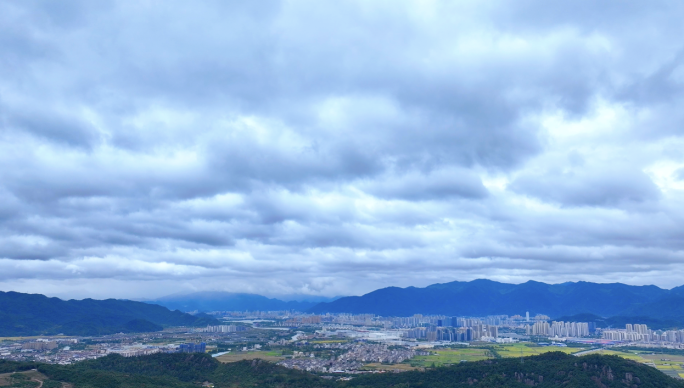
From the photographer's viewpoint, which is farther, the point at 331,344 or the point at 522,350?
the point at 331,344

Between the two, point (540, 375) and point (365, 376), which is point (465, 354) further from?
point (540, 375)

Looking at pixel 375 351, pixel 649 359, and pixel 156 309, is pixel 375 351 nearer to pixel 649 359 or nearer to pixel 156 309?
pixel 649 359

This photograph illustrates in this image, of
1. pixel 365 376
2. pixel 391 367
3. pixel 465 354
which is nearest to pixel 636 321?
pixel 465 354

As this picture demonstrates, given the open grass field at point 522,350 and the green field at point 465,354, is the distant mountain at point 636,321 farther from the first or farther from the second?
the green field at point 465,354

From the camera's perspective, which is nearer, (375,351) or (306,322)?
(375,351)

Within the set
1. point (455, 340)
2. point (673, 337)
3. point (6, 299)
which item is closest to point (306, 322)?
point (455, 340)
